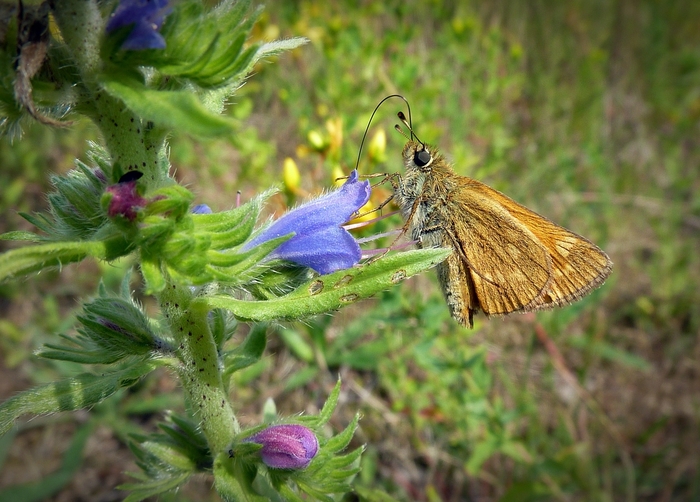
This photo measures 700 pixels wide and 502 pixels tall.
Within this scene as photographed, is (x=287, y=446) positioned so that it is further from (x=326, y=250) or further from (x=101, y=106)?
(x=101, y=106)

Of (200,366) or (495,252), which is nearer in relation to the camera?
(200,366)

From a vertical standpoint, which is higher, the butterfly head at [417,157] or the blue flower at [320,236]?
the butterfly head at [417,157]

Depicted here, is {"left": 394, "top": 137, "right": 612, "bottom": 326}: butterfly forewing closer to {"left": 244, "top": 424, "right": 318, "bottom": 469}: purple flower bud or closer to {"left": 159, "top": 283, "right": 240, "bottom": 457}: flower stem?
{"left": 244, "top": 424, "right": 318, "bottom": 469}: purple flower bud

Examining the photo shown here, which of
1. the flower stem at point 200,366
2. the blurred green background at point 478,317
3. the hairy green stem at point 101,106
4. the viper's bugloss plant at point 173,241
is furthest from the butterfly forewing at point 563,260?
the hairy green stem at point 101,106

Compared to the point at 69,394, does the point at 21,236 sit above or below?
above

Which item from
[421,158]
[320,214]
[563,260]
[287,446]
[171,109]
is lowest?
[287,446]

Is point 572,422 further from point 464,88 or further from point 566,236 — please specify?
point 464,88

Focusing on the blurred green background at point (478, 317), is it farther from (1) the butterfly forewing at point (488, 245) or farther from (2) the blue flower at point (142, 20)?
(2) the blue flower at point (142, 20)

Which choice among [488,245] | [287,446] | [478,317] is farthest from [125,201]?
[478,317]
